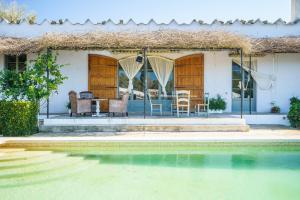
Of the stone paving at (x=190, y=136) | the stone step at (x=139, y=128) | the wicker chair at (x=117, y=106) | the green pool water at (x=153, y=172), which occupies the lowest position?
the green pool water at (x=153, y=172)

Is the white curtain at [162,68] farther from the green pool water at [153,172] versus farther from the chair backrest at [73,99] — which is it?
the green pool water at [153,172]

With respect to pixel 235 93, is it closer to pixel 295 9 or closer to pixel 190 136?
pixel 295 9

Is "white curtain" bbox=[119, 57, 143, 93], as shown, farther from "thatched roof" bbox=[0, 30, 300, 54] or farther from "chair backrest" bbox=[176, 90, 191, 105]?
"chair backrest" bbox=[176, 90, 191, 105]

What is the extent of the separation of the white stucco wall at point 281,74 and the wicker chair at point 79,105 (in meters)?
6.58

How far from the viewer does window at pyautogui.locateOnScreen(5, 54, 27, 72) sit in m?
14.4

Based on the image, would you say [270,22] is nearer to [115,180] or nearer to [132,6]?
[132,6]

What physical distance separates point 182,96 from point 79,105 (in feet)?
11.4

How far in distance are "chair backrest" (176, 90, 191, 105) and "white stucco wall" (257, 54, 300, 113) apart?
10.9ft

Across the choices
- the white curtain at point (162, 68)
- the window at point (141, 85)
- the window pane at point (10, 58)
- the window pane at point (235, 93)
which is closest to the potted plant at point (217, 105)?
the window pane at point (235, 93)

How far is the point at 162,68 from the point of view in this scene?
1432cm

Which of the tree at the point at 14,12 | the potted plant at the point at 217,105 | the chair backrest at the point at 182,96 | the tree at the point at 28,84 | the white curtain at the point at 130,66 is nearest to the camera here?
the tree at the point at 28,84

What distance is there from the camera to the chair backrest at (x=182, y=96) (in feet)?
39.8

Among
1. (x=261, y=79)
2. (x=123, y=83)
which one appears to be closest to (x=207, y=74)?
(x=261, y=79)

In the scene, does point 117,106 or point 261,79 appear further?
point 261,79
